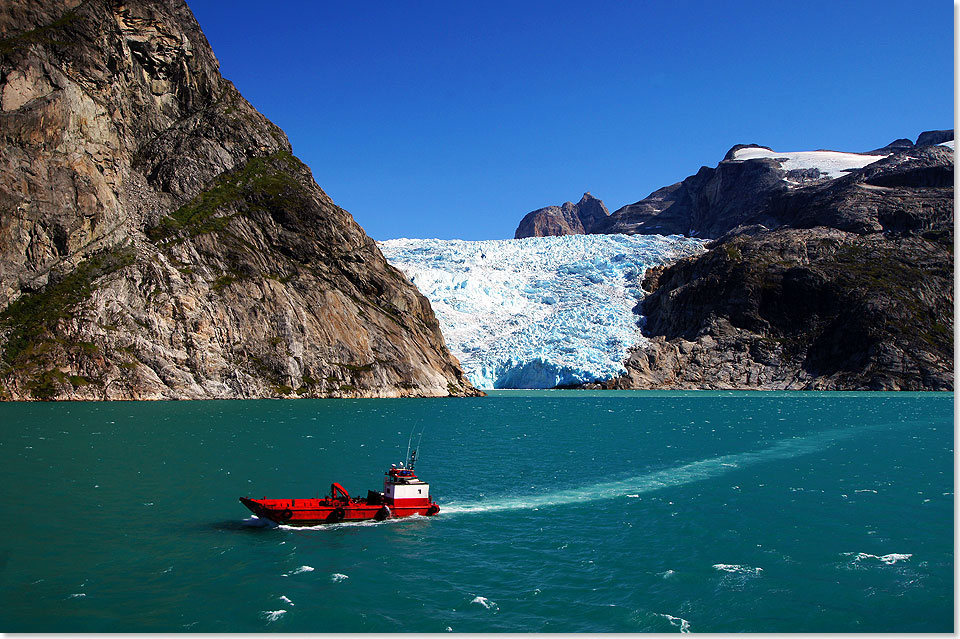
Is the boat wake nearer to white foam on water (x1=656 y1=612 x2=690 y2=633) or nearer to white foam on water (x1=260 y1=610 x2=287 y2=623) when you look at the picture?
white foam on water (x1=260 y1=610 x2=287 y2=623)

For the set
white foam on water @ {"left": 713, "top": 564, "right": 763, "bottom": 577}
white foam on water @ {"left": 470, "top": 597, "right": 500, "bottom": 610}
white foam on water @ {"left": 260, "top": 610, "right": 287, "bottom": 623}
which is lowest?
white foam on water @ {"left": 260, "top": 610, "right": 287, "bottom": 623}

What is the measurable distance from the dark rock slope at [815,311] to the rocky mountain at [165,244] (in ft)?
190

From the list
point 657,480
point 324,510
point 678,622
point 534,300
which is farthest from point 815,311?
point 678,622

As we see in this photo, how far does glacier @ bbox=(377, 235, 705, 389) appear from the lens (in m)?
141

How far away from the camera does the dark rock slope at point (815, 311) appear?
143 metres

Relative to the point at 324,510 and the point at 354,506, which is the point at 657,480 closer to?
the point at 354,506

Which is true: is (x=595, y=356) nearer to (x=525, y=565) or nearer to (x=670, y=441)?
(x=670, y=441)

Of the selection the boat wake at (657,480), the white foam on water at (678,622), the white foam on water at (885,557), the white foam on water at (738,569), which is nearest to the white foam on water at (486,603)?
the white foam on water at (678,622)

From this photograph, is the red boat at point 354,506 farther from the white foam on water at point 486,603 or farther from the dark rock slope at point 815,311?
the dark rock slope at point 815,311

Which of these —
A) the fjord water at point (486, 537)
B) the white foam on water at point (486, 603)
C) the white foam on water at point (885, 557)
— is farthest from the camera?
the white foam on water at point (885, 557)

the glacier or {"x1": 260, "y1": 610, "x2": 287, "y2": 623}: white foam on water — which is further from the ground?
the glacier

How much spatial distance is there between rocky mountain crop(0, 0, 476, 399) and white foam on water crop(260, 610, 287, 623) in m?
77.2

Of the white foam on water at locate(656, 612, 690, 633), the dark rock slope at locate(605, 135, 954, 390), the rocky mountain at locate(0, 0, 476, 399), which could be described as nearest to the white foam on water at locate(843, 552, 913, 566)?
the white foam on water at locate(656, 612, 690, 633)

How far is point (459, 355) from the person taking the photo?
143 m
